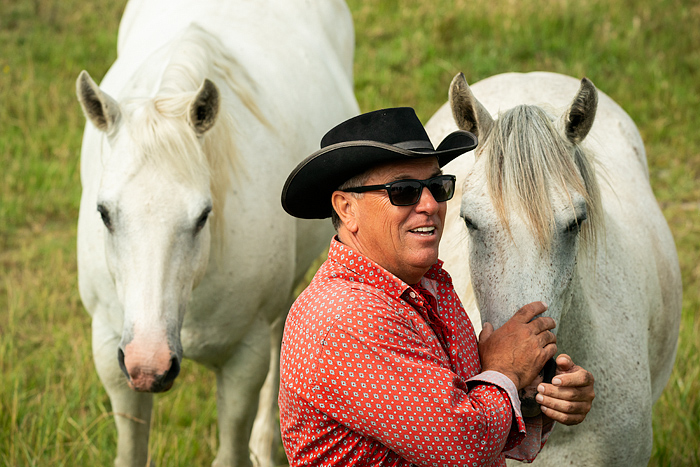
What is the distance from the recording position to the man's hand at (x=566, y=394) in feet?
6.02

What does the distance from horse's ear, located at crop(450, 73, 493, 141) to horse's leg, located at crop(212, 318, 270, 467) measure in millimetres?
1632

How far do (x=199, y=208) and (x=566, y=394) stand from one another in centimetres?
154

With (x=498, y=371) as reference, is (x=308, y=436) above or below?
below

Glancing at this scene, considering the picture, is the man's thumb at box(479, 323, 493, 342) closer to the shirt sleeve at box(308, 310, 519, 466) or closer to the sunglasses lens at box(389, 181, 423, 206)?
the shirt sleeve at box(308, 310, 519, 466)

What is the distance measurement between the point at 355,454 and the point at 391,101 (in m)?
6.63

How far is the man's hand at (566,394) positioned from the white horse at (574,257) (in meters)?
0.21

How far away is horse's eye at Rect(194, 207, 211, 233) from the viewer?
276 cm

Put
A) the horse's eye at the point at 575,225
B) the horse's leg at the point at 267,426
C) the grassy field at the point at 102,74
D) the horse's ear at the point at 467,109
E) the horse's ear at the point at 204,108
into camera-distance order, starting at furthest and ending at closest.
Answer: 1. the horse's leg at the point at 267,426
2. the grassy field at the point at 102,74
3. the horse's ear at the point at 204,108
4. the horse's ear at the point at 467,109
5. the horse's eye at the point at 575,225

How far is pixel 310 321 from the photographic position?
1700 mm

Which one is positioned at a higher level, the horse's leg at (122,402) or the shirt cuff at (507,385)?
the shirt cuff at (507,385)

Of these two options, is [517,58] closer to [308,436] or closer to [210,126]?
[210,126]

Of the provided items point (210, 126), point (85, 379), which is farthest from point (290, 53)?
point (85, 379)

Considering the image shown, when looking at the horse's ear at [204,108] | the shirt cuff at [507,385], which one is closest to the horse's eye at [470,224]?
the shirt cuff at [507,385]

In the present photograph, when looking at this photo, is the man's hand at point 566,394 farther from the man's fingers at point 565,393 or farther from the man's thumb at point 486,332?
the man's thumb at point 486,332
